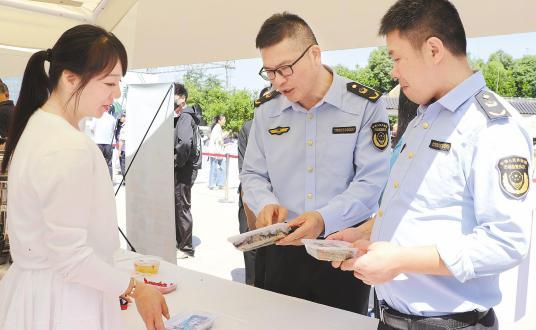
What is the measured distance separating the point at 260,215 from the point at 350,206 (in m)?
0.32

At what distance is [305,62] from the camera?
5.69 ft

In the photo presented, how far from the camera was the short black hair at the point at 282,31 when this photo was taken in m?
1.69

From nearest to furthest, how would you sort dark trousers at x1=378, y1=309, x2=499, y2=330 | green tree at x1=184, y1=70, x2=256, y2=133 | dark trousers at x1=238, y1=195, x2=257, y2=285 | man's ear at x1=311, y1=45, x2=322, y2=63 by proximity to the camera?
1. dark trousers at x1=378, y1=309, x2=499, y2=330
2. man's ear at x1=311, y1=45, x2=322, y2=63
3. dark trousers at x1=238, y1=195, x2=257, y2=285
4. green tree at x1=184, y1=70, x2=256, y2=133

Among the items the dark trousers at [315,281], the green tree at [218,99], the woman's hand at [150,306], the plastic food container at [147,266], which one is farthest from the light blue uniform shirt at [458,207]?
the green tree at [218,99]

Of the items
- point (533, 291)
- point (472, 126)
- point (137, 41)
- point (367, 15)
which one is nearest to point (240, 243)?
point (472, 126)

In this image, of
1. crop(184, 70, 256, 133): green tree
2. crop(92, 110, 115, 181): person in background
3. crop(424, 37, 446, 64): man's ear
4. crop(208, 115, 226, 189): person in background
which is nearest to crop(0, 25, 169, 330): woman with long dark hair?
crop(424, 37, 446, 64): man's ear

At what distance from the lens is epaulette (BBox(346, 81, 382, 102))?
1.82 meters

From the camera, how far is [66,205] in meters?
0.98

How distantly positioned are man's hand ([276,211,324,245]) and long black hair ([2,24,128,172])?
27.9 inches

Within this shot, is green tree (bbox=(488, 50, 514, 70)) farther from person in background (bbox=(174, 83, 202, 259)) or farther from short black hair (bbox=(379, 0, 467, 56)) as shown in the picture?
short black hair (bbox=(379, 0, 467, 56))

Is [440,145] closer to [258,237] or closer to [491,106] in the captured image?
[491,106]

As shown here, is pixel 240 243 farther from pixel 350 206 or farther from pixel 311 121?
Answer: pixel 311 121

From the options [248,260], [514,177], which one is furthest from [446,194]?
A: [248,260]

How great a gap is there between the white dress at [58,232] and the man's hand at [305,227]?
575mm
